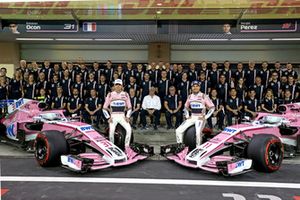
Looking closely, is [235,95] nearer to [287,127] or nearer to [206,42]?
[287,127]

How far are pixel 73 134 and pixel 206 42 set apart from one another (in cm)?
1079

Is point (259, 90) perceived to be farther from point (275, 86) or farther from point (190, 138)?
point (190, 138)

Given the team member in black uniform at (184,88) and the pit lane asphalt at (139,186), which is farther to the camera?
the team member in black uniform at (184,88)

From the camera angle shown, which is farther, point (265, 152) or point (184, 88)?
point (184, 88)

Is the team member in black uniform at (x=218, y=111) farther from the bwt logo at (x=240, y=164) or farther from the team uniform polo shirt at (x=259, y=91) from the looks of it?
the bwt logo at (x=240, y=164)

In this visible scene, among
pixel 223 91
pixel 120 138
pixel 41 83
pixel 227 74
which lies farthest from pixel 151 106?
pixel 41 83

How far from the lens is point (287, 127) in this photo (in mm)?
8664

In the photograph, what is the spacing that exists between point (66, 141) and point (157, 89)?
567 centimetres

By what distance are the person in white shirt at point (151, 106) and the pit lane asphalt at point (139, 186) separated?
4182 millimetres

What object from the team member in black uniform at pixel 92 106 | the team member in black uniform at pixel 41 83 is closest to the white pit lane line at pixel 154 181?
the team member in black uniform at pixel 92 106

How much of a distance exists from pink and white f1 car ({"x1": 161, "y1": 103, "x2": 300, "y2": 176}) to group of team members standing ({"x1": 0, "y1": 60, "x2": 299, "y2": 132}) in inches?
117

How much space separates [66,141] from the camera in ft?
25.6

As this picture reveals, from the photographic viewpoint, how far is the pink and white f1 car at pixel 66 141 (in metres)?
7.52

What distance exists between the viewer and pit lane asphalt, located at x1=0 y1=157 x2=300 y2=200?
240 inches
